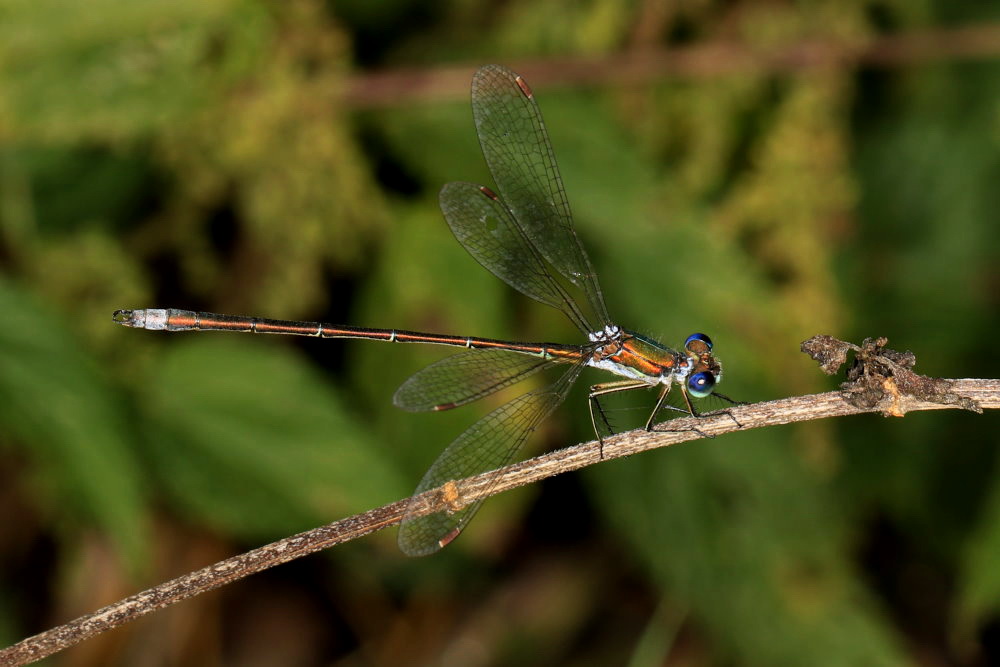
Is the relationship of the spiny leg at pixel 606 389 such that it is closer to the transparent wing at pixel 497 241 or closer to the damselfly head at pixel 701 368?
the damselfly head at pixel 701 368

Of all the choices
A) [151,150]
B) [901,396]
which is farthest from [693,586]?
[151,150]

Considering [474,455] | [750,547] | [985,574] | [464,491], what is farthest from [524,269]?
[985,574]

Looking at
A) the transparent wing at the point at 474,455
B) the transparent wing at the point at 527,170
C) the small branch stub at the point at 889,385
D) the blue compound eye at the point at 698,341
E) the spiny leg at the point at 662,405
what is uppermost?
the transparent wing at the point at 527,170

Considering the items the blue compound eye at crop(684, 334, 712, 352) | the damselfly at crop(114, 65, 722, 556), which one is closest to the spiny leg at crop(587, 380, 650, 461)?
the damselfly at crop(114, 65, 722, 556)

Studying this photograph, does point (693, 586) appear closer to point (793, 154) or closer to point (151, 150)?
point (793, 154)

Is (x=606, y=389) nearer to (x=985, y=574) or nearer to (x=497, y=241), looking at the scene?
(x=497, y=241)

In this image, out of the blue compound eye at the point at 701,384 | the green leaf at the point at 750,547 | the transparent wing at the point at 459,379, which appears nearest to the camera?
the transparent wing at the point at 459,379

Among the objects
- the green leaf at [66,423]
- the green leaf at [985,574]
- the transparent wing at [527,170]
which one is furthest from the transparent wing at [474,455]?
the green leaf at [985,574]
